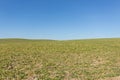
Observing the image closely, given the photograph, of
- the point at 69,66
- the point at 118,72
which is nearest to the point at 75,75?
the point at 69,66

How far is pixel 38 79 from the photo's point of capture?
53.2 ft

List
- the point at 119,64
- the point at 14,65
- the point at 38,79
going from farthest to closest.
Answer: the point at 119,64 → the point at 14,65 → the point at 38,79

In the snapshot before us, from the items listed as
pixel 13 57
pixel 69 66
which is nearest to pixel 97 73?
pixel 69 66

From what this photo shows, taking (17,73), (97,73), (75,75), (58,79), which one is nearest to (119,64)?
(97,73)

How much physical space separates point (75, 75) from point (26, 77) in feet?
15.1

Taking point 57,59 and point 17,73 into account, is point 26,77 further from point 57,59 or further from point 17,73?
point 57,59

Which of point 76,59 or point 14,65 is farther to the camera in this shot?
point 76,59

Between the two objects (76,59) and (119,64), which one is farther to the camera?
(76,59)

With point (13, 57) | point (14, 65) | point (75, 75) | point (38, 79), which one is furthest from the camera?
point (13, 57)

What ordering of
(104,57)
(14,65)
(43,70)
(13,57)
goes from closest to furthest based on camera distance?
(43,70)
(14,65)
(13,57)
(104,57)

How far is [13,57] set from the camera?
908 inches

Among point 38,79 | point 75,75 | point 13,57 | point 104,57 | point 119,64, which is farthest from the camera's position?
point 104,57

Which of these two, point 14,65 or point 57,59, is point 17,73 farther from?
point 57,59

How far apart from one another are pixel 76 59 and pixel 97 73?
624 cm
